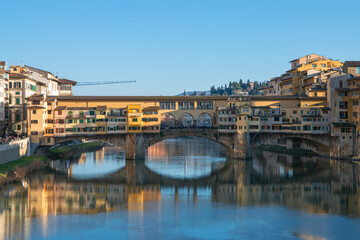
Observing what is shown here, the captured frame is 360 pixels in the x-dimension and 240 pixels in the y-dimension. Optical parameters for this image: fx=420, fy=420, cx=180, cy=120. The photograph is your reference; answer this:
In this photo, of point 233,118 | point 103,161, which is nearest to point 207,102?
point 233,118

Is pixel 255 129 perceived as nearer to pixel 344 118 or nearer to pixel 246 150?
pixel 246 150

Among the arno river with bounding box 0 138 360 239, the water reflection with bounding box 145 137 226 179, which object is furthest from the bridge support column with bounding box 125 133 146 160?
the arno river with bounding box 0 138 360 239

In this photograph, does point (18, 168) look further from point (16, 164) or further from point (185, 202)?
point (185, 202)

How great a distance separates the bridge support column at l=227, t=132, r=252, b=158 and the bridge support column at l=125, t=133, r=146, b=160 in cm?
1410

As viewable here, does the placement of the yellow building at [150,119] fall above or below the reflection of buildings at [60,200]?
above

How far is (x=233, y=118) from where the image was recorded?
6397cm

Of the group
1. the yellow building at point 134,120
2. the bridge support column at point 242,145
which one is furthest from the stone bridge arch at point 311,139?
the yellow building at point 134,120

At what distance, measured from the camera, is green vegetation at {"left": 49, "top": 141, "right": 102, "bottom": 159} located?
67.1m

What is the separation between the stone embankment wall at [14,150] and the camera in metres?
45.2

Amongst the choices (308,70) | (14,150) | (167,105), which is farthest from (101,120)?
(308,70)

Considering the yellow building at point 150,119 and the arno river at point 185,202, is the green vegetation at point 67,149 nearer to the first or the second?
the arno river at point 185,202

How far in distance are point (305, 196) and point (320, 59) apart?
161 ft

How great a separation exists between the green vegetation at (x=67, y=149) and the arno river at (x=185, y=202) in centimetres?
842

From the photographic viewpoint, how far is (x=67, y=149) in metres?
72.9
